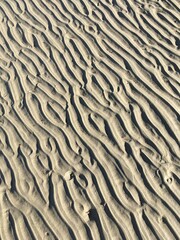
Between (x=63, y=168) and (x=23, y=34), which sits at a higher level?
(x=23, y=34)

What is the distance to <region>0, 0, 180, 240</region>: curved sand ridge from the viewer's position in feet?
15.5

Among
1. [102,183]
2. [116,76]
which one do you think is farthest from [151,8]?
[102,183]

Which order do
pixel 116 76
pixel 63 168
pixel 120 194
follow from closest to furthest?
pixel 120 194 → pixel 63 168 → pixel 116 76

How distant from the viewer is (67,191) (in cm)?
496

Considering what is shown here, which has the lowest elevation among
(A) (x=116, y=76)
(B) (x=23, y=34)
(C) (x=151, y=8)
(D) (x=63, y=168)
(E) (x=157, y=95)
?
(D) (x=63, y=168)

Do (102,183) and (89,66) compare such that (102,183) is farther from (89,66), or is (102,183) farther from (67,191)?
(89,66)

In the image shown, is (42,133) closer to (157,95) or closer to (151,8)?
(157,95)

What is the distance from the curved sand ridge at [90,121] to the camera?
15.5 feet

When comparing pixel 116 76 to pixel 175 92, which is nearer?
pixel 175 92

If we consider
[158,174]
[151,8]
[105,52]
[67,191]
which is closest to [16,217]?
[67,191]

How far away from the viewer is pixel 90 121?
5637 millimetres

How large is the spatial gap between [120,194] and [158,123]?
1167 mm

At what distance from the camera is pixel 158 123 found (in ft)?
17.8

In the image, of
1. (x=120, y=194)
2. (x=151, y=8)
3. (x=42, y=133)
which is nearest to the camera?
(x=120, y=194)
